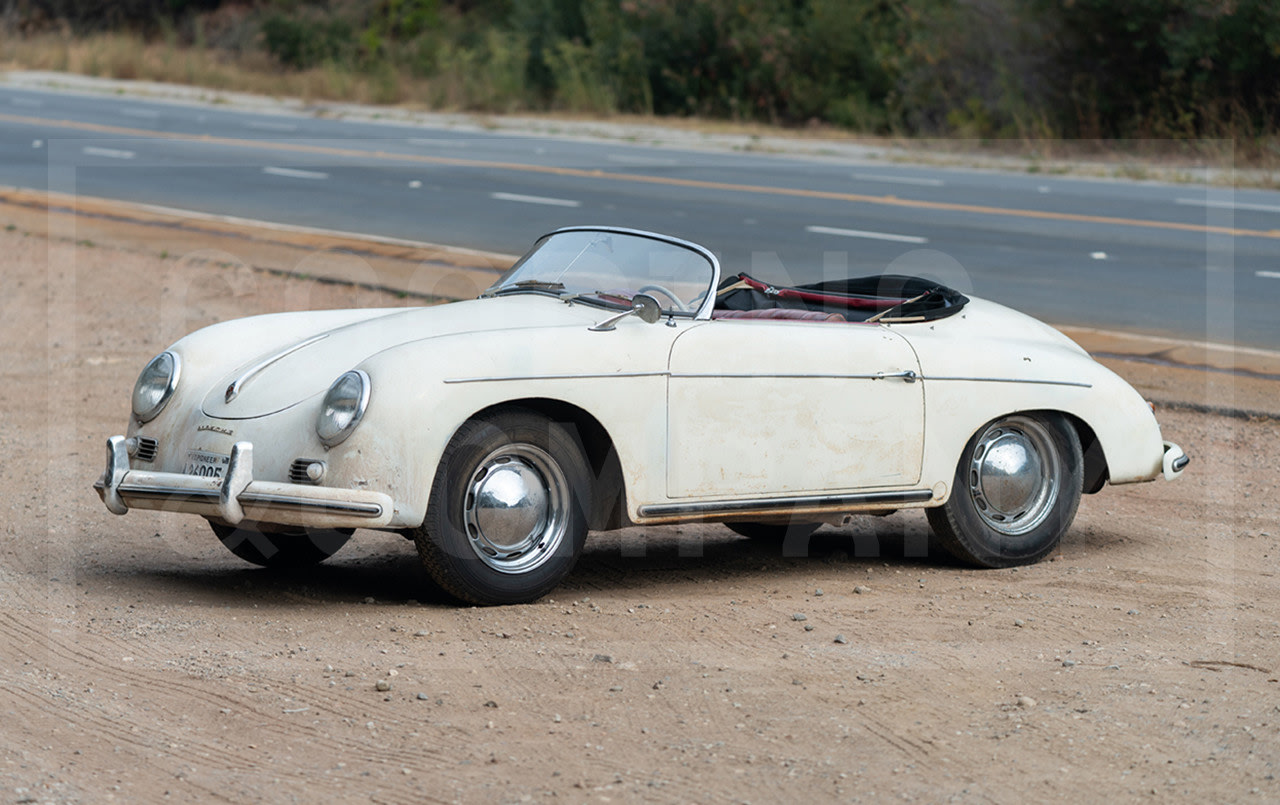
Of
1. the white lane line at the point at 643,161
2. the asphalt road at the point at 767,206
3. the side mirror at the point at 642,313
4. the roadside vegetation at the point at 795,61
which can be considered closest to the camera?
the side mirror at the point at 642,313

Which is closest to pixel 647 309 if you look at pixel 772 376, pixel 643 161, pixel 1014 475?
pixel 772 376

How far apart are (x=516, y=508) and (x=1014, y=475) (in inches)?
86.7

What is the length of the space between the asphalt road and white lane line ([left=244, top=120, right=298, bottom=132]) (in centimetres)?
86

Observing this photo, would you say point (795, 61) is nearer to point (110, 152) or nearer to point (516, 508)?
point (110, 152)

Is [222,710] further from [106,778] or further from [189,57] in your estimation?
[189,57]

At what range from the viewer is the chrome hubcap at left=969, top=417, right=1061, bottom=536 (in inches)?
259

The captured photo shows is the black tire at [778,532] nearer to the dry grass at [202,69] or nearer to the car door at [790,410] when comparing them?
the car door at [790,410]

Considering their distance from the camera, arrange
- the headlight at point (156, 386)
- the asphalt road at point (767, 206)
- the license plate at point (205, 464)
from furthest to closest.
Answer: the asphalt road at point (767, 206) → the headlight at point (156, 386) → the license plate at point (205, 464)

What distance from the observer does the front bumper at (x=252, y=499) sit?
5301mm

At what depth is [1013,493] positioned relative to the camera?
21.9ft

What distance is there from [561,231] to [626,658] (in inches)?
87.4

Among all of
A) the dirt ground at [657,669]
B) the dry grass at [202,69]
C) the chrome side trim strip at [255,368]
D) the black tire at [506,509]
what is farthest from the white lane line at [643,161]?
the black tire at [506,509]

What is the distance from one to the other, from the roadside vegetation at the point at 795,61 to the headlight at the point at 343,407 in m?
22.4

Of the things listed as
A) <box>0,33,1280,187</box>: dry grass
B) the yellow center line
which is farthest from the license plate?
<box>0,33,1280,187</box>: dry grass
